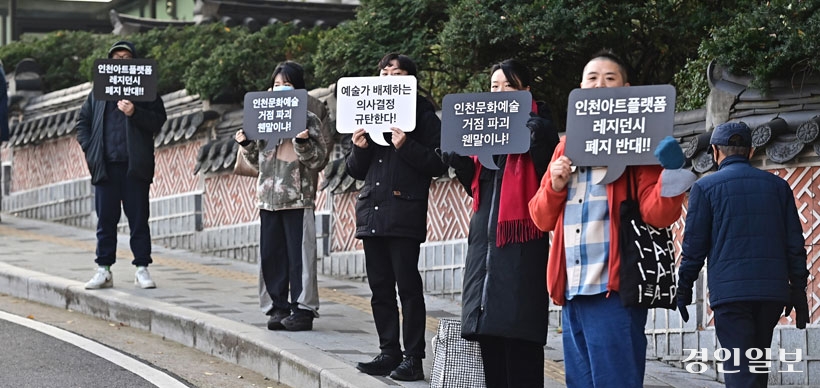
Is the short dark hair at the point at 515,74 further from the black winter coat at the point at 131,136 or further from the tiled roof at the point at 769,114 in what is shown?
the black winter coat at the point at 131,136

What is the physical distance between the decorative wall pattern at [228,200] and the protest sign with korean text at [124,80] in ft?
11.5

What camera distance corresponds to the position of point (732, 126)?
695cm

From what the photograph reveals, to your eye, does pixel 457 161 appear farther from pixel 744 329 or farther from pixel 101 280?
pixel 101 280

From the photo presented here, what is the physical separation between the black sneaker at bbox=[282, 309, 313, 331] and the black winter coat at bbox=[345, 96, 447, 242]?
5.26 feet

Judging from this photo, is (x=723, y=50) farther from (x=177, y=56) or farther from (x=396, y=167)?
(x=177, y=56)

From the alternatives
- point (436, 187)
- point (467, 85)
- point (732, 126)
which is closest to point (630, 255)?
point (732, 126)

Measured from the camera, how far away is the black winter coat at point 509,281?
6363 millimetres

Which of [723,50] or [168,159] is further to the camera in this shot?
[168,159]

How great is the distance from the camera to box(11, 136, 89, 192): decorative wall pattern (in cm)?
1875

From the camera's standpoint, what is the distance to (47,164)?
772 inches

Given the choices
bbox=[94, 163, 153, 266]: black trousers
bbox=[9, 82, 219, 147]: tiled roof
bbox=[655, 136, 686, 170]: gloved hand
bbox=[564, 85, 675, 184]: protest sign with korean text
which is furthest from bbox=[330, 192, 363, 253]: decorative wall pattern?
bbox=[655, 136, 686, 170]: gloved hand

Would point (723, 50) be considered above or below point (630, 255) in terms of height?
above

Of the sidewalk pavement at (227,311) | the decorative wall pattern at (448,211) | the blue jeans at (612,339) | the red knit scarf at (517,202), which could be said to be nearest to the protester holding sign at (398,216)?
the sidewalk pavement at (227,311)

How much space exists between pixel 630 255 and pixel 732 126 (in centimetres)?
161
